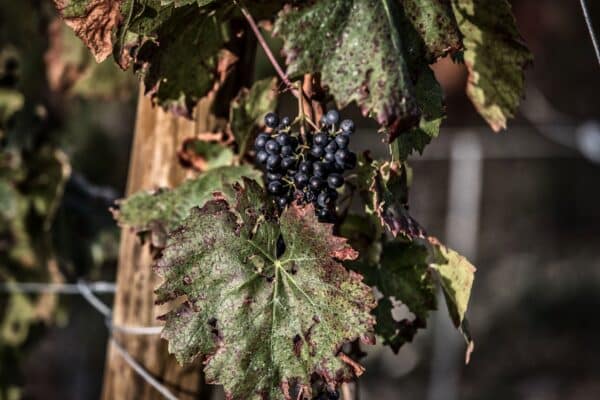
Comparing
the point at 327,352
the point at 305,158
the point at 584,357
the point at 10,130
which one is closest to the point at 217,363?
the point at 327,352

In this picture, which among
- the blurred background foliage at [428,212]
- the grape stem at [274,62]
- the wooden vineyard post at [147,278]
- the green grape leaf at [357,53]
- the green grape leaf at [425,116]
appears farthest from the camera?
the blurred background foliage at [428,212]

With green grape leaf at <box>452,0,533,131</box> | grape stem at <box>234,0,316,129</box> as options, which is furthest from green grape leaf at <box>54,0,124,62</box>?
green grape leaf at <box>452,0,533,131</box>

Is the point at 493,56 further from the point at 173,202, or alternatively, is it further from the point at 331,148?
the point at 173,202

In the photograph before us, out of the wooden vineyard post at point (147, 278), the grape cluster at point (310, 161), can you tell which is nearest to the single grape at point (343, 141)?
the grape cluster at point (310, 161)

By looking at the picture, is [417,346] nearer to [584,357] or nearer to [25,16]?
[584,357]

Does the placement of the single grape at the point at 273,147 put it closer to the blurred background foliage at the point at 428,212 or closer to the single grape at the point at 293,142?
the single grape at the point at 293,142

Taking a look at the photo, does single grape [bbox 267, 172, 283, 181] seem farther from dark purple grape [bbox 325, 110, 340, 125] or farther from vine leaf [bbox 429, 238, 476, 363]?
vine leaf [bbox 429, 238, 476, 363]

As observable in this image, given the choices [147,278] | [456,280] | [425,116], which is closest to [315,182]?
[425,116]
